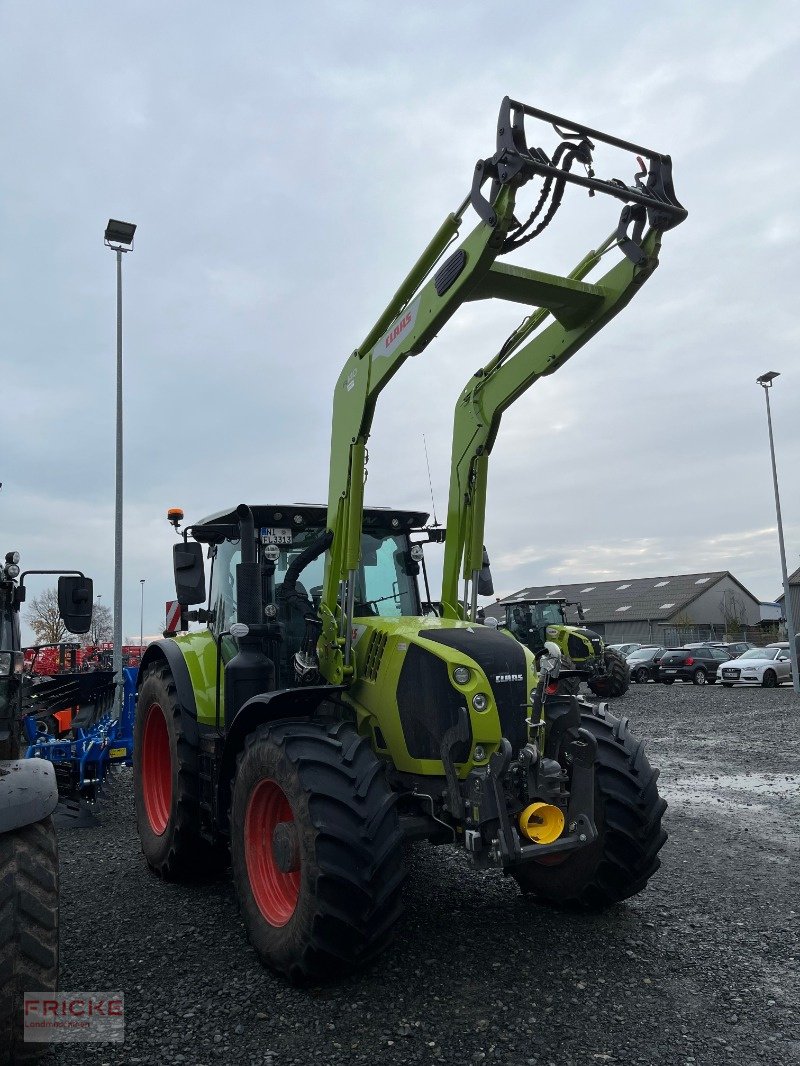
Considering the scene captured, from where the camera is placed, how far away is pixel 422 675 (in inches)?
170

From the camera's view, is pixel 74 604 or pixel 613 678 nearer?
pixel 74 604

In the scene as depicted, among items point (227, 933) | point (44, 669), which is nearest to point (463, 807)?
point (227, 933)

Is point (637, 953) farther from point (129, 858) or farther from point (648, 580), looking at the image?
point (648, 580)

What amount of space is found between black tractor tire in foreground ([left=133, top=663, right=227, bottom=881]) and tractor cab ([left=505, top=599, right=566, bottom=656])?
15.4m

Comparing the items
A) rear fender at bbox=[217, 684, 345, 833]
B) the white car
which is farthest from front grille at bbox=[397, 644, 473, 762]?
the white car

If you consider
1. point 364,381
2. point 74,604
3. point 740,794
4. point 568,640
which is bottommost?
point 740,794

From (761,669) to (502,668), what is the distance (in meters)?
23.6

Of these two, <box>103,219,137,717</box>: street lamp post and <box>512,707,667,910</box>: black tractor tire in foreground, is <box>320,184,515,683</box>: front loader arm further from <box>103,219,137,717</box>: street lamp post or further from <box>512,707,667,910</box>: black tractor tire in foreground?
<box>103,219,137,717</box>: street lamp post

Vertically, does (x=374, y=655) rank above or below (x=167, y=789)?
above

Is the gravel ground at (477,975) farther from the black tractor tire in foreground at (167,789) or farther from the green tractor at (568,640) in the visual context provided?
the green tractor at (568,640)

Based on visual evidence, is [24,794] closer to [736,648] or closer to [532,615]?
[532,615]

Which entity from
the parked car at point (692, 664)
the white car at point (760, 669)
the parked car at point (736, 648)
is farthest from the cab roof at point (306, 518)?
the parked car at point (736, 648)

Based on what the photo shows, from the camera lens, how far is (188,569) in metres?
5.74

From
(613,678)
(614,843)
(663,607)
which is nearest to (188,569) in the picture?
(614,843)
